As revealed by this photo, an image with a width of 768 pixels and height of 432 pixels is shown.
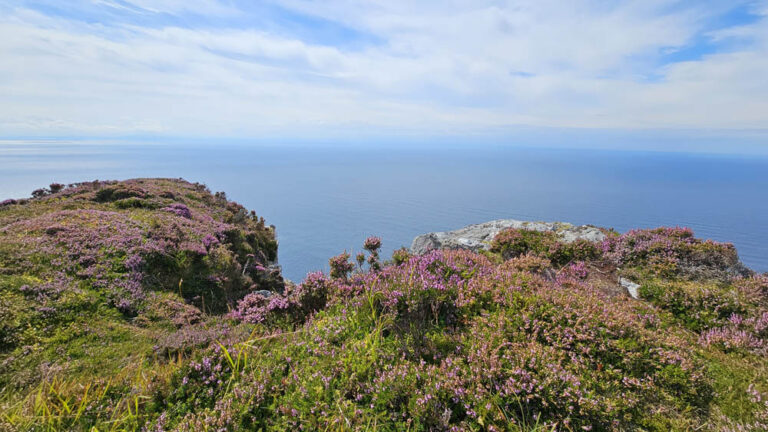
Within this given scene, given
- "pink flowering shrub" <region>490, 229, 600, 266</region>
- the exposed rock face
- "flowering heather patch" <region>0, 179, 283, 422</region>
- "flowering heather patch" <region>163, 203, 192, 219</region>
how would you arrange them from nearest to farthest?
"flowering heather patch" <region>0, 179, 283, 422</region> → "pink flowering shrub" <region>490, 229, 600, 266</region> → the exposed rock face → "flowering heather patch" <region>163, 203, 192, 219</region>

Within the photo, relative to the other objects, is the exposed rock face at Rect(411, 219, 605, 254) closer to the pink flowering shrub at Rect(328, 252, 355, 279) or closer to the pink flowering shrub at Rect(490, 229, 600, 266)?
the pink flowering shrub at Rect(490, 229, 600, 266)

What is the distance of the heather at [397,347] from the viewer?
4059mm

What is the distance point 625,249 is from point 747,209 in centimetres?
21582

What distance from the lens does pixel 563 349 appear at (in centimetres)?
498

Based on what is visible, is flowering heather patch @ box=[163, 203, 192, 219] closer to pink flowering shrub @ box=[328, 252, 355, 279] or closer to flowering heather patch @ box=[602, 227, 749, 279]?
pink flowering shrub @ box=[328, 252, 355, 279]

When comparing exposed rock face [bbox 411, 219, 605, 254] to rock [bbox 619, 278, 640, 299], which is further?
exposed rock face [bbox 411, 219, 605, 254]

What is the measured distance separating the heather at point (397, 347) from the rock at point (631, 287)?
232 millimetres

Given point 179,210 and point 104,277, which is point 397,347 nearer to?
point 104,277

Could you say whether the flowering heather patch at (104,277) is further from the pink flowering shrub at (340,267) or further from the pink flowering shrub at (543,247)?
the pink flowering shrub at (543,247)

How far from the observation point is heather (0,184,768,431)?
4059 mm

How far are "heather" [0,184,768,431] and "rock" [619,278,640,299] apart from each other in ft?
0.76

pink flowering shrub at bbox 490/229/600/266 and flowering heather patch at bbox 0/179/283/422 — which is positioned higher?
pink flowering shrub at bbox 490/229/600/266

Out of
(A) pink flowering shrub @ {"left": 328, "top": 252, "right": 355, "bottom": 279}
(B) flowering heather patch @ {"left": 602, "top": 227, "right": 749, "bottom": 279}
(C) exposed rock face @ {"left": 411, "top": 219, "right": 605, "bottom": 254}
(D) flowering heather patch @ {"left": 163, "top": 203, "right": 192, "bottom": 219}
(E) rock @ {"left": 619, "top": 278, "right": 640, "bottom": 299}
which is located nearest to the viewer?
(A) pink flowering shrub @ {"left": 328, "top": 252, "right": 355, "bottom": 279}

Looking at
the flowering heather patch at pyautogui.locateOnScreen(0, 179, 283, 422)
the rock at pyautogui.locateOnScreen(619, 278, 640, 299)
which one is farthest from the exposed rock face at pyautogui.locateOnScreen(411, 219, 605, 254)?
the flowering heather patch at pyautogui.locateOnScreen(0, 179, 283, 422)
